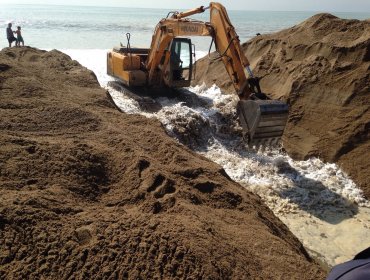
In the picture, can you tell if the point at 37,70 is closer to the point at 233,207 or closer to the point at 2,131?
the point at 2,131

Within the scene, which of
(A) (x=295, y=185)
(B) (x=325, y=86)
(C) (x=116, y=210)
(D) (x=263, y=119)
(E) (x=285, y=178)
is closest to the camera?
(C) (x=116, y=210)

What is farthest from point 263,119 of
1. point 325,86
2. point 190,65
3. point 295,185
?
point 190,65

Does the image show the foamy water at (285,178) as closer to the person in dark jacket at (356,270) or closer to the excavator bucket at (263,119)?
the excavator bucket at (263,119)

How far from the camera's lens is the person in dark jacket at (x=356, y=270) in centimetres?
140

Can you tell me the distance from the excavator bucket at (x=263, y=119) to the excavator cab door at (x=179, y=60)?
3.01 m

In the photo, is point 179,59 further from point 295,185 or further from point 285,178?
point 295,185

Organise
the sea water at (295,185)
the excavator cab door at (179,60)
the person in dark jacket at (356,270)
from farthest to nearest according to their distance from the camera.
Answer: the excavator cab door at (179,60) → the sea water at (295,185) → the person in dark jacket at (356,270)

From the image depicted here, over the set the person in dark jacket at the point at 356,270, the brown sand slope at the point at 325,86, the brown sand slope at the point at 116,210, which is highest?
the person in dark jacket at the point at 356,270

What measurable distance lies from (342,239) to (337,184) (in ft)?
5.64

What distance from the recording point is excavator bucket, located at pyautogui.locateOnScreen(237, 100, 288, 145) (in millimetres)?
7164

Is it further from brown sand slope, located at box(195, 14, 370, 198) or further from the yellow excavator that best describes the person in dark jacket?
brown sand slope, located at box(195, 14, 370, 198)

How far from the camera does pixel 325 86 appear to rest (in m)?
9.48

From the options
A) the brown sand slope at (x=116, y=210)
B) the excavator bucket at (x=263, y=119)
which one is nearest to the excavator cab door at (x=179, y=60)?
the excavator bucket at (x=263, y=119)

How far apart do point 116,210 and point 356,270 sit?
2.64m
